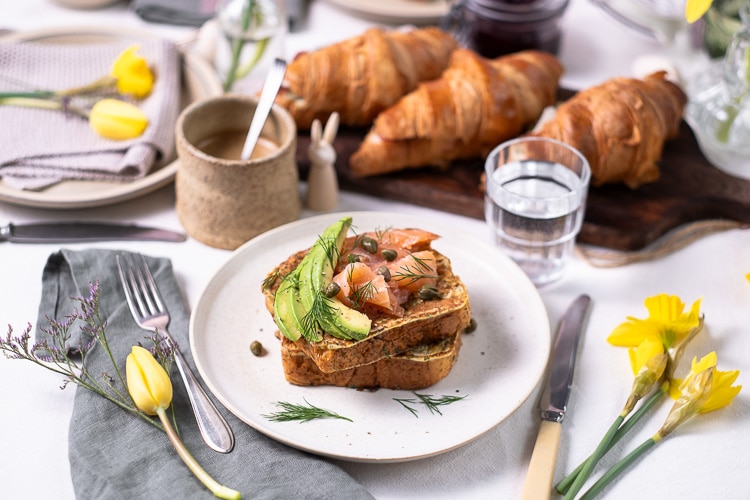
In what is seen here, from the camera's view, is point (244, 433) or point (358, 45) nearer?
point (244, 433)

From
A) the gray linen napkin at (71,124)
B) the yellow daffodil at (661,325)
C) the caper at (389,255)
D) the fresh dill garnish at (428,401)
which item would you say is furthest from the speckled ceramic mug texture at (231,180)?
the yellow daffodil at (661,325)

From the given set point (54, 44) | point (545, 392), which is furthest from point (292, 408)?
point (54, 44)

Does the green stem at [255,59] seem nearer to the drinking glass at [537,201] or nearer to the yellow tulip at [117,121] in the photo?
the yellow tulip at [117,121]

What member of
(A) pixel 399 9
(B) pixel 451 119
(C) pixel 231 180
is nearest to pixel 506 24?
(A) pixel 399 9

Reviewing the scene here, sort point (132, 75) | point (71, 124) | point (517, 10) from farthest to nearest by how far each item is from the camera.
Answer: point (517, 10)
point (132, 75)
point (71, 124)

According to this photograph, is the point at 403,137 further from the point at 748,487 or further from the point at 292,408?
the point at 748,487

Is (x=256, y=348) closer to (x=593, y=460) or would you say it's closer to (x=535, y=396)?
(x=535, y=396)

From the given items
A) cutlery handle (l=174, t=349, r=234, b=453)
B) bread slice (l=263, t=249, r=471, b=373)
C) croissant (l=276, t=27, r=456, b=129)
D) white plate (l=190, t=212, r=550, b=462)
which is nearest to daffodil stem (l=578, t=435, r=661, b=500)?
white plate (l=190, t=212, r=550, b=462)
